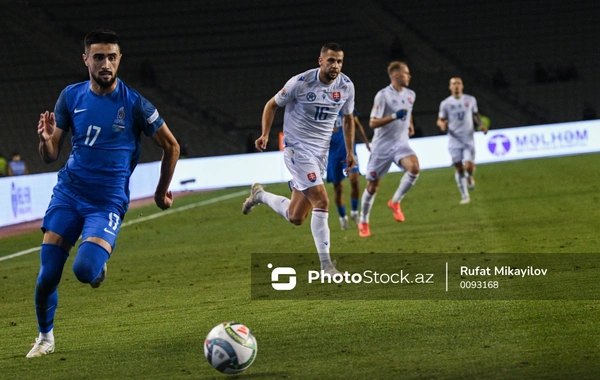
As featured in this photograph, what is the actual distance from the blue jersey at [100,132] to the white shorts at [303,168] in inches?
125

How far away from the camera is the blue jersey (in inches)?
251

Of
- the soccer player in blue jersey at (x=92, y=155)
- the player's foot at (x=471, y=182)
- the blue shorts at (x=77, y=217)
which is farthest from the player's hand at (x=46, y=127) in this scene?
the player's foot at (x=471, y=182)

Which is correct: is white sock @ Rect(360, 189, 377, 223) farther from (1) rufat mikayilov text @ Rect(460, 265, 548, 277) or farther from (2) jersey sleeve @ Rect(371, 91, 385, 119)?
(1) rufat mikayilov text @ Rect(460, 265, 548, 277)

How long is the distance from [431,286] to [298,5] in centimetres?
3368

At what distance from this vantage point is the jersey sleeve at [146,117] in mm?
6430

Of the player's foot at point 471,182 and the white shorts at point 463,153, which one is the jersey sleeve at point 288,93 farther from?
the player's foot at point 471,182

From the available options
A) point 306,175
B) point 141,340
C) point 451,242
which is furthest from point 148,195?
point 141,340

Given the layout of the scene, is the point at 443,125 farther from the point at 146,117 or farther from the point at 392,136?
the point at 146,117

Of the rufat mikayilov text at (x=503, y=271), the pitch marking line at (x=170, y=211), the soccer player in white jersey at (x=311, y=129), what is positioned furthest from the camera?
the pitch marking line at (x=170, y=211)

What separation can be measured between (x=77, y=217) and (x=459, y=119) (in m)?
13.6

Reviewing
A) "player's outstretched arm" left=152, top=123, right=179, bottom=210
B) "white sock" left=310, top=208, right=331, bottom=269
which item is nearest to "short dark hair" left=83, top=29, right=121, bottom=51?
"player's outstretched arm" left=152, top=123, right=179, bottom=210

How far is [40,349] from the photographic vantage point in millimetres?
6566

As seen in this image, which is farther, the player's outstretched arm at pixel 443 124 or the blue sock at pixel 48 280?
the player's outstretched arm at pixel 443 124

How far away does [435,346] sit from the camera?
601 centimetres
